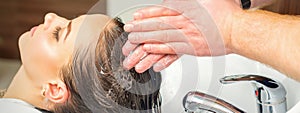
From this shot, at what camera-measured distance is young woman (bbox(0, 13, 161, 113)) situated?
→ 0.76 m

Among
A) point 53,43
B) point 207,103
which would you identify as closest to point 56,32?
point 53,43

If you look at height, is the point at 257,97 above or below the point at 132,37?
below

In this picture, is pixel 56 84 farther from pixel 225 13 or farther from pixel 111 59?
pixel 225 13

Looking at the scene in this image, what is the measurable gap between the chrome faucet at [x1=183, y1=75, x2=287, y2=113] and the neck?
208 mm

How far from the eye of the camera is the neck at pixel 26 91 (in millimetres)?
790

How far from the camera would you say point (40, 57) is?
2.57 feet

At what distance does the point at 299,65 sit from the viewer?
0.70m

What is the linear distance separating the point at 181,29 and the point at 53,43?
183mm

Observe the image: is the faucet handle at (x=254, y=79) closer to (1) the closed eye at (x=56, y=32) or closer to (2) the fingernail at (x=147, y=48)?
(2) the fingernail at (x=147, y=48)

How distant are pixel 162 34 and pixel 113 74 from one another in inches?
3.4

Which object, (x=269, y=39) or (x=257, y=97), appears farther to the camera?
(x=257, y=97)

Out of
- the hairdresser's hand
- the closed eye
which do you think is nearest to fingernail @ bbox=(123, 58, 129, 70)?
the hairdresser's hand

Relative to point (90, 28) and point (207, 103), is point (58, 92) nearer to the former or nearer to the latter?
point (90, 28)

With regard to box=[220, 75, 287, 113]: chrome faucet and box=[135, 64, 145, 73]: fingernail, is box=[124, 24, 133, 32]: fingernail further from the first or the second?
box=[220, 75, 287, 113]: chrome faucet
